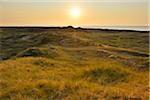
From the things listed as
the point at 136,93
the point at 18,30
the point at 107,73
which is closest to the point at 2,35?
the point at 18,30

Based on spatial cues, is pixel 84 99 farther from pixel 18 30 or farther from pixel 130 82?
pixel 18 30

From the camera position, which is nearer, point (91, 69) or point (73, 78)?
point (73, 78)

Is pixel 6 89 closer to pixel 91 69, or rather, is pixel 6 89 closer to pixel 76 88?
pixel 76 88

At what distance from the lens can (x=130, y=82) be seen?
2080 centimetres

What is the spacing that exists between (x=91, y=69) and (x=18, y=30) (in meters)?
60.2

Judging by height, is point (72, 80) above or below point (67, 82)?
below

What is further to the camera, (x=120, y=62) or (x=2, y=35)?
(x=2, y=35)

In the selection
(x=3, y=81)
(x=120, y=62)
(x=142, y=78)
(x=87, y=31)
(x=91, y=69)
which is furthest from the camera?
(x=87, y=31)

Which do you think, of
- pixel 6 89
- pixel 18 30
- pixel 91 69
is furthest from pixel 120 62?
pixel 18 30

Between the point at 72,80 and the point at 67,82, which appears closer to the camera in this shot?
the point at 67,82

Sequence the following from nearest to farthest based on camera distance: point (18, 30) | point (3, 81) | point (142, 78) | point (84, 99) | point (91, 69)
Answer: point (84, 99), point (3, 81), point (142, 78), point (91, 69), point (18, 30)

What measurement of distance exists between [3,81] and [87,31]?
2074 inches

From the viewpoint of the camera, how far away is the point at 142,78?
2169 cm

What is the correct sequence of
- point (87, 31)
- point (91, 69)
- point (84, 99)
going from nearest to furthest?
point (84, 99) → point (91, 69) → point (87, 31)
